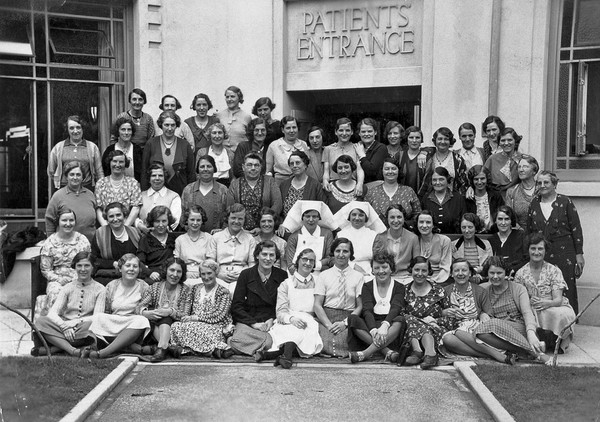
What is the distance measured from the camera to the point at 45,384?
7.30 m

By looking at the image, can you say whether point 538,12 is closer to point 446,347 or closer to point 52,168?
point 446,347

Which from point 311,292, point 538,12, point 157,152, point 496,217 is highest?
point 538,12

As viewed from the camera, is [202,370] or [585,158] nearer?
[202,370]

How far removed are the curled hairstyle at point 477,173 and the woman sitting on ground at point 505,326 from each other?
1235mm

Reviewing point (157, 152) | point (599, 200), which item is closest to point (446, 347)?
point (599, 200)

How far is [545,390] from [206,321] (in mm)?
3406

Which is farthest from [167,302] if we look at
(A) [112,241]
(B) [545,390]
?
(B) [545,390]

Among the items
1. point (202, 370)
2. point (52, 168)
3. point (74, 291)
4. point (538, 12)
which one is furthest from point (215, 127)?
point (538, 12)

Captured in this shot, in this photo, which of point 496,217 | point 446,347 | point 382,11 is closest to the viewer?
Result: point 446,347

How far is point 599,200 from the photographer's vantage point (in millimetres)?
10609

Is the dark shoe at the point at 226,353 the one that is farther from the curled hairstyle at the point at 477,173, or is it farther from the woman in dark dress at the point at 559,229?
the woman in dark dress at the point at 559,229

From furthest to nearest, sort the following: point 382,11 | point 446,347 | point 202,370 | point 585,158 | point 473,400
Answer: point 382,11 → point 585,158 → point 446,347 → point 202,370 → point 473,400

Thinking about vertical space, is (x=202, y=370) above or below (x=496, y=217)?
below

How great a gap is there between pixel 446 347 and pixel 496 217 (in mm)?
1598
